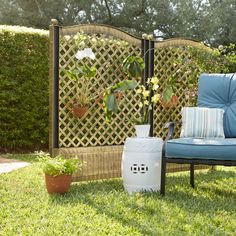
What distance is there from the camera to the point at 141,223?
116 inches

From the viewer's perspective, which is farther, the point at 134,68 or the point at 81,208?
the point at 134,68

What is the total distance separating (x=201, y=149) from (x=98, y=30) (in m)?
2.04

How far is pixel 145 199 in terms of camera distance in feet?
11.8

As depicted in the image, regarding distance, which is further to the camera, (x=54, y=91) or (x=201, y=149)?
(x=54, y=91)

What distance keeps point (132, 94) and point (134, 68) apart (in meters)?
Result: 0.63

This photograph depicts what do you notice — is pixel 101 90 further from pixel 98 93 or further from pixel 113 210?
pixel 113 210

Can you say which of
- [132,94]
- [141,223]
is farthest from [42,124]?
[141,223]

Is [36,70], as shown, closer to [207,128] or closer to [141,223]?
[207,128]

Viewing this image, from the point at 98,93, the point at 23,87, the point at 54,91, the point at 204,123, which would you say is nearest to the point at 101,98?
the point at 98,93

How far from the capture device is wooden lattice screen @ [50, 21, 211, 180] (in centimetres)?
456

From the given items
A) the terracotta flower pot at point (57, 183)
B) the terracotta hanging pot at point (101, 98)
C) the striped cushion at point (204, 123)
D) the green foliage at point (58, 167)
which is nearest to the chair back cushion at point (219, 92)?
the striped cushion at point (204, 123)

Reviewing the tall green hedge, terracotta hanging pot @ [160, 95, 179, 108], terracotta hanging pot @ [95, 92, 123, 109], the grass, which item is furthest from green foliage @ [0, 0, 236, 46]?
the grass

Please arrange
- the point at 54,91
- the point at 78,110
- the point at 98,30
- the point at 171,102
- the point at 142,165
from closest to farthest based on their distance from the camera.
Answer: the point at 142,165, the point at 54,91, the point at 78,110, the point at 98,30, the point at 171,102

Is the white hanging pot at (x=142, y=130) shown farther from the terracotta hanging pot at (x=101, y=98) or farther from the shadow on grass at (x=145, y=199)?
the terracotta hanging pot at (x=101, y=98)
